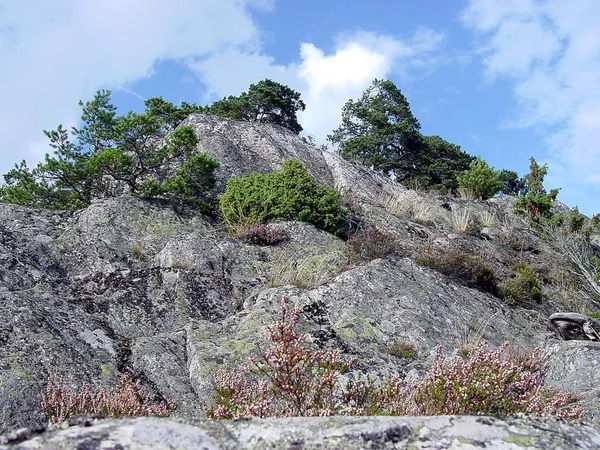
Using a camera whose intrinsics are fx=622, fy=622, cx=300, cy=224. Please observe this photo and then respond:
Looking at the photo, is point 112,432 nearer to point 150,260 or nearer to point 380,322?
point 380,322

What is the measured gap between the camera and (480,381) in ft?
13.0

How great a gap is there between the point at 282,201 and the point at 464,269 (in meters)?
4.42

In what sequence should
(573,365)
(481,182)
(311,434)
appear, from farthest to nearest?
(481,182)
(573,365)
(311,434)

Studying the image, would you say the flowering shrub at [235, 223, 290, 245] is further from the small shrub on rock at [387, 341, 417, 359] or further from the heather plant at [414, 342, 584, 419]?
the heather plant at [414, 342, 584, 419]

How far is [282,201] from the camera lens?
14258 mm

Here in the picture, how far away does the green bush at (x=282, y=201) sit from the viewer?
14.0 m

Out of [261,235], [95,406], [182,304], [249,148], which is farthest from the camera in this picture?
[249,148]

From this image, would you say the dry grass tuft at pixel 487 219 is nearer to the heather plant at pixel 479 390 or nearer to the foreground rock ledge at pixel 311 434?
the heather plant at pixel 479 390

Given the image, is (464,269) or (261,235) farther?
(261,235)

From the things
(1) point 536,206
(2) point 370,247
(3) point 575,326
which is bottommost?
(3) point 575,326

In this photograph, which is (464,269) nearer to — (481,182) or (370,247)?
(370,247)

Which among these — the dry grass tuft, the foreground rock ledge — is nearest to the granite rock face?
the foreground rock ledge

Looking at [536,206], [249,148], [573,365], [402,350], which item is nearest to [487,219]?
[536,206]

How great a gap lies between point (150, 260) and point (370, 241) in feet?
13.7
